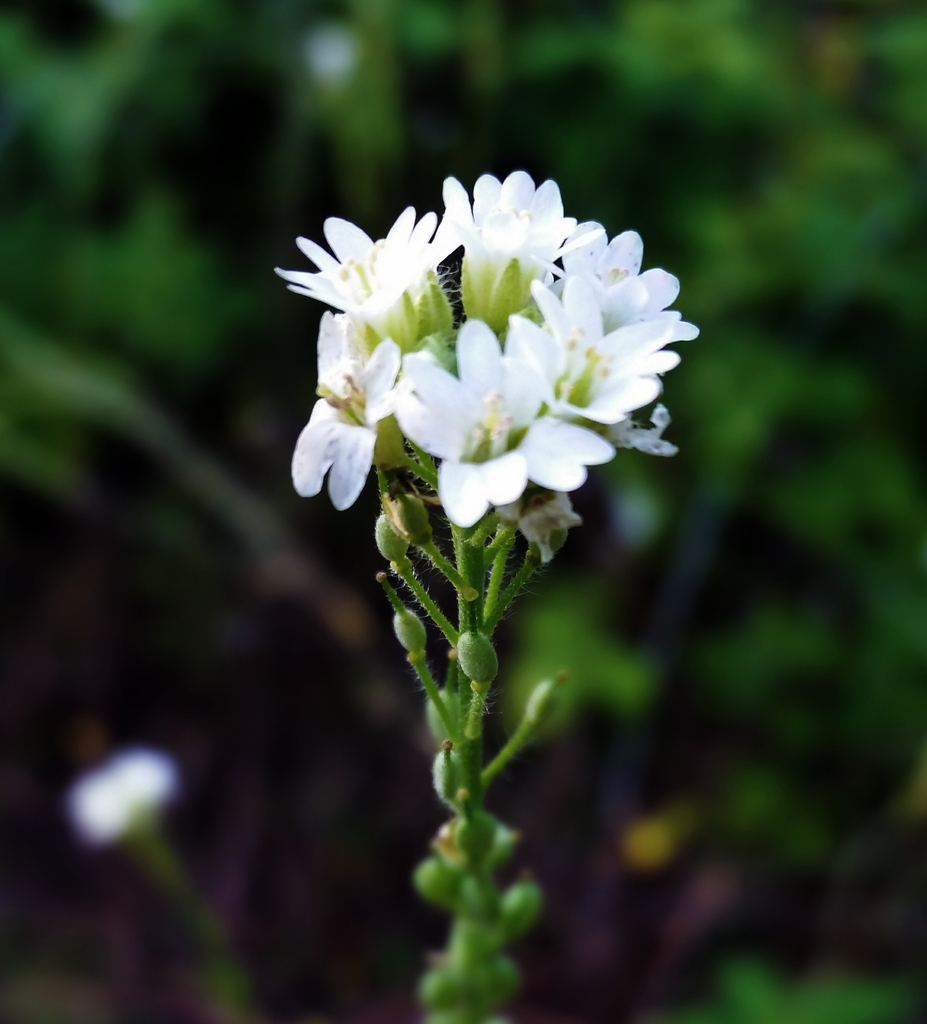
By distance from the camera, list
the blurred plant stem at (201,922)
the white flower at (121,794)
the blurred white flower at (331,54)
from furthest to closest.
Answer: the blurred white flower at (331,54) < the white flower at (121,794) < the blurred plant stem at (201,922)

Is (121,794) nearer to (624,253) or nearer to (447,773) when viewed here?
(447,773)

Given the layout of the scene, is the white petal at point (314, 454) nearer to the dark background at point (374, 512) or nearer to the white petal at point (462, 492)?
the white petal at point (462, 492)

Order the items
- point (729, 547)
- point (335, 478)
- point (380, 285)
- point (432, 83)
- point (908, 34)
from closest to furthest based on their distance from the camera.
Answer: point (335, 478)
point (380, 285)
point (908, 34)
point (729, 547)
point (432, 83)

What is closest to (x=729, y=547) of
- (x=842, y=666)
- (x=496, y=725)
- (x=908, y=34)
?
(x=842, y=666)

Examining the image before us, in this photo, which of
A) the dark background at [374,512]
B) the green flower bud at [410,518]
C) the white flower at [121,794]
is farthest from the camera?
the dark background at [374,512]

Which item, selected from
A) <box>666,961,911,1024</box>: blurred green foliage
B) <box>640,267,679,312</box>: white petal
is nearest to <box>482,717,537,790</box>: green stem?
<box>640,267,679,312</box>: white petal

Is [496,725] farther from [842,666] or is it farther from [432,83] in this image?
[432,83]

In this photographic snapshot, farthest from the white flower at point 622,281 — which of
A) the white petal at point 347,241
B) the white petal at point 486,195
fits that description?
the white petal at point 347,241

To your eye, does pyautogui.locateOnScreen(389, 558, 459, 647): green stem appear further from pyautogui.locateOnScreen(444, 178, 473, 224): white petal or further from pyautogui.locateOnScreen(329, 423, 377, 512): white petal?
pyautogui.locateOnScreen(444, 178, 473, 224): white petal
